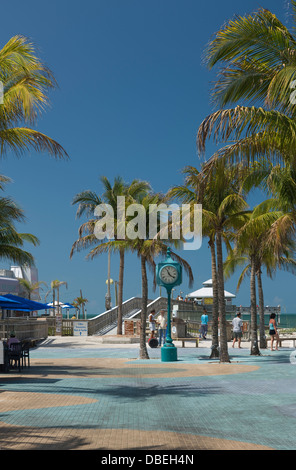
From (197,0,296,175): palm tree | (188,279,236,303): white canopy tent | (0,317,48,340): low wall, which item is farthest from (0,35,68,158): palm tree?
(188,279,236,303): white canopy tent

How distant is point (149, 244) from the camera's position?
69.9ft

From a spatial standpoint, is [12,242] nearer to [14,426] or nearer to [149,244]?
[149,244]

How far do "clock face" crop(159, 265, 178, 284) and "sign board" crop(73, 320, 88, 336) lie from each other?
694 inches


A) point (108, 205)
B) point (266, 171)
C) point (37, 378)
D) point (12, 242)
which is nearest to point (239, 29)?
point (266, 171)

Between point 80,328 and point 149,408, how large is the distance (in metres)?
27.9

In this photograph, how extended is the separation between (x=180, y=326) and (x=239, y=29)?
77.1 ft

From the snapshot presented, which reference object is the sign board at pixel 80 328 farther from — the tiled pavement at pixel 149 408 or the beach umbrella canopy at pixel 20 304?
the tiled pavement at pixel 149 408

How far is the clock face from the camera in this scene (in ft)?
69.3

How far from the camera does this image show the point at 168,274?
21.2 meters

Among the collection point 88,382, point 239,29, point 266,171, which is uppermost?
point 239,29

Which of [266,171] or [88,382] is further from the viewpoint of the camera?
[266,171]

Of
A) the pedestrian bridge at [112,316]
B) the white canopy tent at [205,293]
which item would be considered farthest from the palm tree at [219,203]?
the white canopy tent at [205,293]

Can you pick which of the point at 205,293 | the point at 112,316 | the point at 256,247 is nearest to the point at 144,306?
the point at 256,247

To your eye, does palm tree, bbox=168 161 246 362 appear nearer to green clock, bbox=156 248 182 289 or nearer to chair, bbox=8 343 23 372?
green clock, bbox=156 248 182 289
